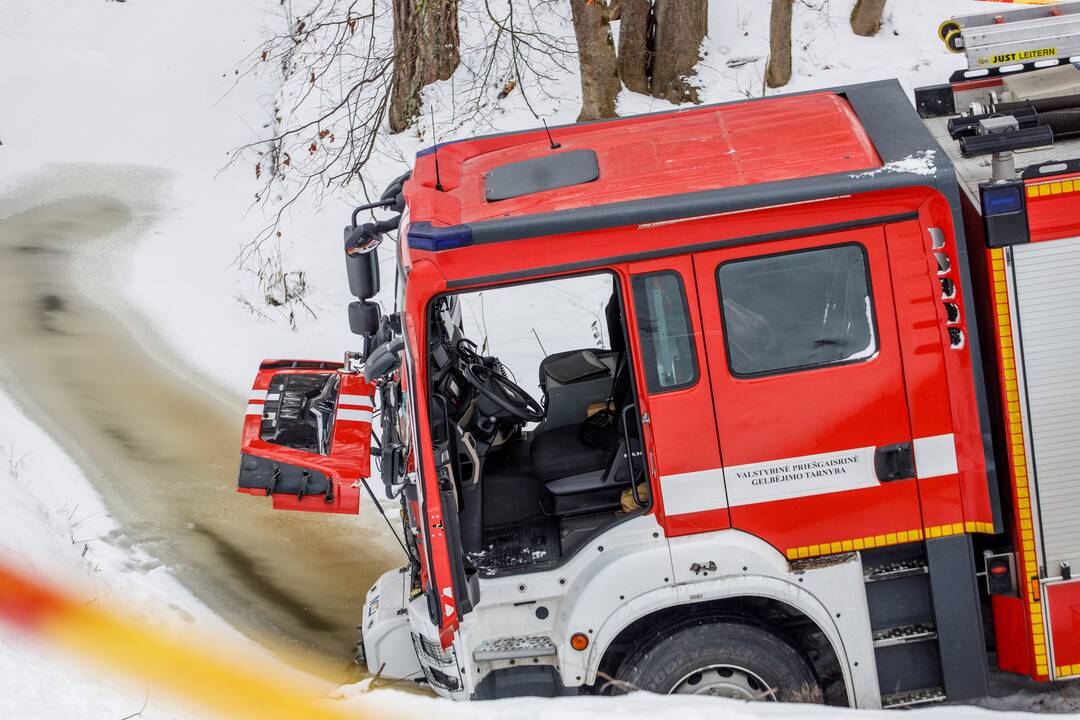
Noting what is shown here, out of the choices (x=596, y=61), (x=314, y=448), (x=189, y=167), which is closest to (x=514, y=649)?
(x=314, y=448)

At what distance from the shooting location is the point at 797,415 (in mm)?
4652

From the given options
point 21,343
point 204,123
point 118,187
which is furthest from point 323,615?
point 204,123

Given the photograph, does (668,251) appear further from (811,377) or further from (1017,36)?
(1017,36)

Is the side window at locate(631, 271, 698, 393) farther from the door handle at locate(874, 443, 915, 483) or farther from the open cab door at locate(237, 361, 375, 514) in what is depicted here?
the open cab door at locate(237, 361, 375, 514)

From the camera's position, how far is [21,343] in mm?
12188

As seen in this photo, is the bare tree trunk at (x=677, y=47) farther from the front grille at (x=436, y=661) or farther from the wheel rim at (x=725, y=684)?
the wheel rim at (x=725, y=684)

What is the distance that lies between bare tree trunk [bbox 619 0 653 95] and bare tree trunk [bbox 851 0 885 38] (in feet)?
8.43

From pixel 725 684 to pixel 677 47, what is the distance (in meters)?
10.1

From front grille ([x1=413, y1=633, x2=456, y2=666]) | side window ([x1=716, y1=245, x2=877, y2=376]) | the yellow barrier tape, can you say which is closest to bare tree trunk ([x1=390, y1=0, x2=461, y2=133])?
the yellow barrier tape

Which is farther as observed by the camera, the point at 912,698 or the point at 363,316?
the point at 363,316

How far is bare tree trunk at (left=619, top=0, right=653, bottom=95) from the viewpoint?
13.6 meters

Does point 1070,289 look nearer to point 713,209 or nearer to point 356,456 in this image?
point 713,209

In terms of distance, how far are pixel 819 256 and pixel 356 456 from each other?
252 cm

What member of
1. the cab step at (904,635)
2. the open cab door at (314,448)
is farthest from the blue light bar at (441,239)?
the cab step at (904,635)
